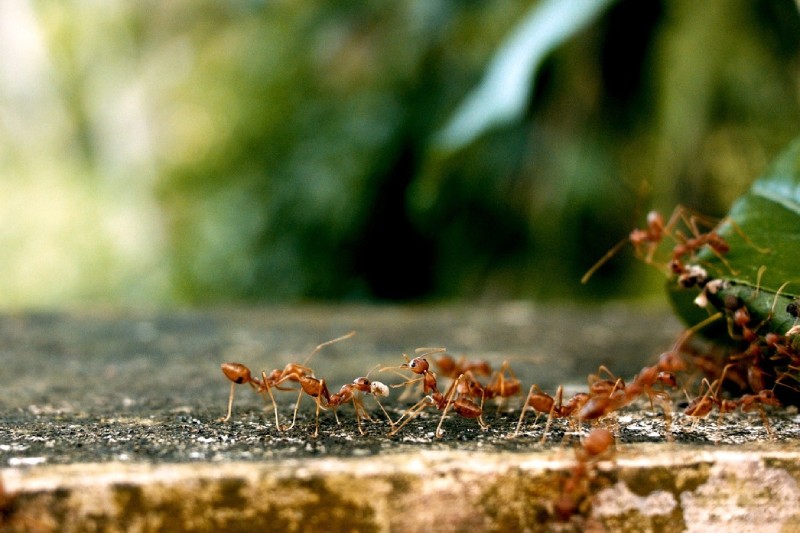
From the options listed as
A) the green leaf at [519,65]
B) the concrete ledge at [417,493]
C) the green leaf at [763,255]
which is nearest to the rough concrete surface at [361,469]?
the concrete ledge at [417,493]

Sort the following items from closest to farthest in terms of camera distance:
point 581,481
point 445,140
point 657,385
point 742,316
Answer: point 581,481 < point 742,316 < point 657,385 < point 445,140

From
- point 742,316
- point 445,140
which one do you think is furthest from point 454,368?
point 445,140

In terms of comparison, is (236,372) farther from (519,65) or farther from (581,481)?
(519,65)

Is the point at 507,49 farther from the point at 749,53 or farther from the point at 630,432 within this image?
the point at 630,432

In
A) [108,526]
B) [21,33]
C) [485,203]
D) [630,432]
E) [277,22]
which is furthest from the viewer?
[21,33]

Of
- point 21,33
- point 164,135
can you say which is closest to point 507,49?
point 164,135

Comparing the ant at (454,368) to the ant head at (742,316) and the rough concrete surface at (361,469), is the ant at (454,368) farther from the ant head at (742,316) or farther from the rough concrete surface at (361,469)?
the ant head at (742,316)

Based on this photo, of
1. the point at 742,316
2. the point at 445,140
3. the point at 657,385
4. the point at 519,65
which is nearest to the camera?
the point at 742,316

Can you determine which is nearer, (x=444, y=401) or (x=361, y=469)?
(x=361, y=469)
